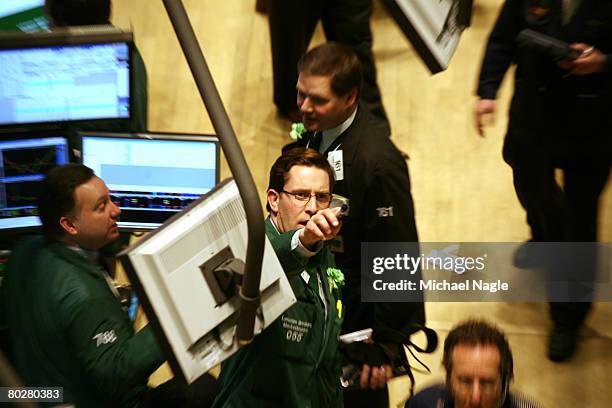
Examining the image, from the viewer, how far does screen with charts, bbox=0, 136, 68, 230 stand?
→ 3.33 m

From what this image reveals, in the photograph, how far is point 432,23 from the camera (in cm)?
307

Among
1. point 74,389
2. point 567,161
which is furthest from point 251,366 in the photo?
A: point 567,161

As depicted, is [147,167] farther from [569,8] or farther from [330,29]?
[569,8]

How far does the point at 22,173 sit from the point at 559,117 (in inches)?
88.0

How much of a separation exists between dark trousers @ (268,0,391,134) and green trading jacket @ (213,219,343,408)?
1.98 meters

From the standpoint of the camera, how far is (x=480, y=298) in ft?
13.2

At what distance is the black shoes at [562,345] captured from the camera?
148 inches

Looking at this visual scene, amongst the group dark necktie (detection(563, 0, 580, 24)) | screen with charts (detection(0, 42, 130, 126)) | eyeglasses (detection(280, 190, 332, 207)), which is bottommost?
eyeglasses (detection(280, 190, 332, 207))

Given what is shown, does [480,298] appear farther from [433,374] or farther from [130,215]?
[130,215]

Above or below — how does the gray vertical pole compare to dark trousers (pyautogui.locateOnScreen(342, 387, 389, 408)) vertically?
above

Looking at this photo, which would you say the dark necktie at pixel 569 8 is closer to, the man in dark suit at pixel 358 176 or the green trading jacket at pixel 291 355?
the man in dark suit at pixel 358 176

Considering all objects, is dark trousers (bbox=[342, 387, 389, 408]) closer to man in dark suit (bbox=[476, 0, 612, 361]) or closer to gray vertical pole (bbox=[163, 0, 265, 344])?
man in dark suit (bbox=[476, 0, 612, 361])

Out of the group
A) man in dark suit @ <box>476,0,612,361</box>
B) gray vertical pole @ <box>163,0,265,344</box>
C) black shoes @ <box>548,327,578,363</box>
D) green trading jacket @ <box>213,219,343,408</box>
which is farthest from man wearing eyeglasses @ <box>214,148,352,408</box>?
black shoes @ <box>548,327,578,363</box>

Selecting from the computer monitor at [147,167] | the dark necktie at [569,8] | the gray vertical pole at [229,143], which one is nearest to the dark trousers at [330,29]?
the computer monitor at [147,167]
